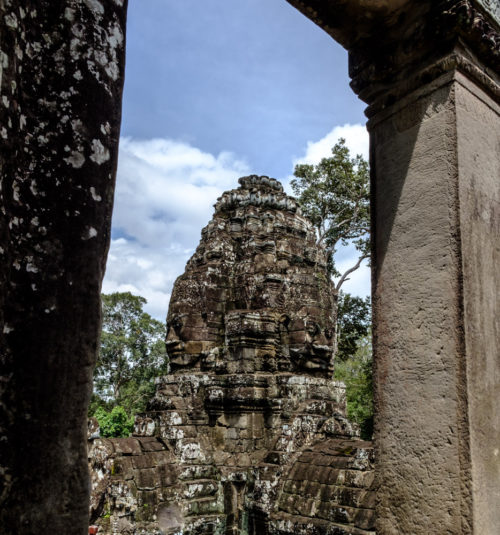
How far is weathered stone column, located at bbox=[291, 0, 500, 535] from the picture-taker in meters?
2.24

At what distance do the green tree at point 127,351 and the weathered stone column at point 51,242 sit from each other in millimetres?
28983

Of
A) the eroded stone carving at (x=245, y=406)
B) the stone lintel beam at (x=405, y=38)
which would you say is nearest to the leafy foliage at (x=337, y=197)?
the eroded stone carving at (x=245, y=406)

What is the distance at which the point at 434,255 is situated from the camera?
2428 mm

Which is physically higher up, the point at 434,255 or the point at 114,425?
the point at 434,255

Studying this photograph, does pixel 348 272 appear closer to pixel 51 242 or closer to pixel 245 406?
pixel 245 406

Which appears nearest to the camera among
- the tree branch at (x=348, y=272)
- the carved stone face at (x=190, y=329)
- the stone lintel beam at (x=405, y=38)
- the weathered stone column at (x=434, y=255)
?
the weathered stone column at (x=434, y=255)

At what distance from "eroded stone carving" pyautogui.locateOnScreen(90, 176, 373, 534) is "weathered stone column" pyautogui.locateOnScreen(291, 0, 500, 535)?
11.5ft

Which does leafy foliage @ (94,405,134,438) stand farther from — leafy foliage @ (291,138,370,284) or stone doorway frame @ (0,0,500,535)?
stone doorway frame @ (0,0,500,535)

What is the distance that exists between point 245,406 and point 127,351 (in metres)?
23.9

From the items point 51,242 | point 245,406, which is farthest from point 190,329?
point 51,242

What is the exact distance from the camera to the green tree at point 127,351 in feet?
97.5

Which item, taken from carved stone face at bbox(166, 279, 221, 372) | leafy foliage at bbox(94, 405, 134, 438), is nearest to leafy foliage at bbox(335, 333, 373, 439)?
leafy foliage at bbox(94, 405, 134, 438)

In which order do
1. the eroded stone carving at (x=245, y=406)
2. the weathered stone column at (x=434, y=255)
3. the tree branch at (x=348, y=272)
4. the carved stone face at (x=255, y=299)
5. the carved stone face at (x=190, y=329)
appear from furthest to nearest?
1. the tree branch at (x=348, y=272)
2. the carved stone face at (x=190, y=329)
3. the carved stone face at (x=255, y=299)
4. the eroded stone carving at (x=245, y=406)
5. the weathered stone column at (x=434, y=255)

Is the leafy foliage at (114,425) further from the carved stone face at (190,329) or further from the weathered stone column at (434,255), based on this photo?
the weathered stone column at (434,255)
